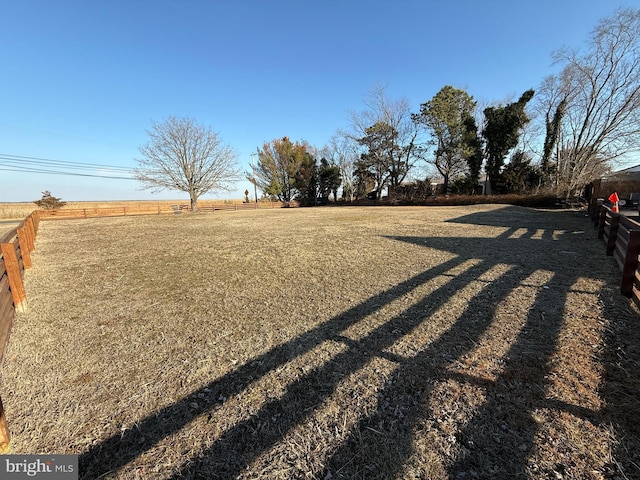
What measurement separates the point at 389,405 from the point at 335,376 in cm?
49

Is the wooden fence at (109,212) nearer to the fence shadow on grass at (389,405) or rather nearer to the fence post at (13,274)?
the fence post at (13,274)

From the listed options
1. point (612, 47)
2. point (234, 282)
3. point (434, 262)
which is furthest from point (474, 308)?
point (612, 47)

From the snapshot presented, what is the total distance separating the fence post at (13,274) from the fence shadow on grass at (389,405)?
338cm

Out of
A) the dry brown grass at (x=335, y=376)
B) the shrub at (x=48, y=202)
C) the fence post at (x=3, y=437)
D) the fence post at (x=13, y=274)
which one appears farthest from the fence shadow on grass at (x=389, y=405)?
the shrub at (x=48, y=202)

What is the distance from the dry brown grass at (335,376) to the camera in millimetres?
1561

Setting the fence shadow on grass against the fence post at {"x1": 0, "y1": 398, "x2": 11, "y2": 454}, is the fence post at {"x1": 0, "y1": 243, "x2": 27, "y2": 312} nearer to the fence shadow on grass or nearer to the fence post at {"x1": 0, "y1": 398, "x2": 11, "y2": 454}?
the fence post at {"x1": 0, "y1": 398, "x2": 11, "y2": 454}

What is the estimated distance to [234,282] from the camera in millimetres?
4629

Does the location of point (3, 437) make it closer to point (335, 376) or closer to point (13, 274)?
point (335, 376)

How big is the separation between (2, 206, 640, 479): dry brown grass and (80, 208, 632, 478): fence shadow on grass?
0.04 ft

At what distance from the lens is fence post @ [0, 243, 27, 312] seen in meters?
3.47

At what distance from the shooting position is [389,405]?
1911 millimetres

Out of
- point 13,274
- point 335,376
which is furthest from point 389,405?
point 13,274

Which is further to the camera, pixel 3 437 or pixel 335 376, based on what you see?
pixel 335 376

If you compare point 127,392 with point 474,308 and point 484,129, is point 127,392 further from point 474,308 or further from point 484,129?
point 484,129
